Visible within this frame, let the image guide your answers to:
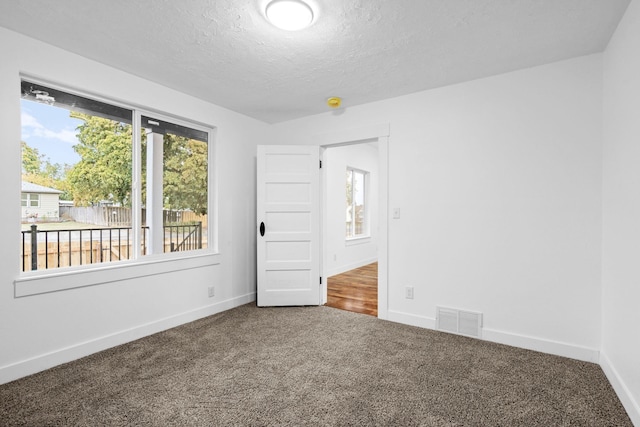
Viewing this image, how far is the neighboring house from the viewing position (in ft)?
7.87

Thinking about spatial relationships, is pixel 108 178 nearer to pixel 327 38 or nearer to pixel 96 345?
pixel 96 345

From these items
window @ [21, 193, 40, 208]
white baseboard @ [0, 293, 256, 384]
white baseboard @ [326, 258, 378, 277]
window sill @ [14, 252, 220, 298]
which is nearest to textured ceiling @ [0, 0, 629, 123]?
window @ [21, 193, 40, 208]

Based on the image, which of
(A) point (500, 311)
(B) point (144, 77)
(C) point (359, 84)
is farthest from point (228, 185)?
(A) point (500, 311)

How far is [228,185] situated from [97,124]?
142 centimetres

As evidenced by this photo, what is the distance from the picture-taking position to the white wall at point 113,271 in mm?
2191

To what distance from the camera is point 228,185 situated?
385 cm

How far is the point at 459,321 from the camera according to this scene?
3.02 metres

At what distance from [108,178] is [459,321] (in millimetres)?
3508

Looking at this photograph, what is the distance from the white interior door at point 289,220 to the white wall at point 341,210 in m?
1.19

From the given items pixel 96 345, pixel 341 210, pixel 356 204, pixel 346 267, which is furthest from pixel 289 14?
pixel 356 204

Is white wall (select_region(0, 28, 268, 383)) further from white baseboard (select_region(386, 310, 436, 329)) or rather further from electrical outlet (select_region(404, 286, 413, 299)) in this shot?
electrical outlet (select_region(404, 286, 413, 299))

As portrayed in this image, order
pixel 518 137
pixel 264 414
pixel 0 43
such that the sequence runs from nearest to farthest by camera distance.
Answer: pixel 264 414 → pixel 0 43 → pixel 518 137

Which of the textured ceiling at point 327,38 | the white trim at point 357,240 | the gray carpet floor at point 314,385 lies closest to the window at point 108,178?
the textured ceiling at point 327,38

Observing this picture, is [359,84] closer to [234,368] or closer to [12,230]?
[234,368]
